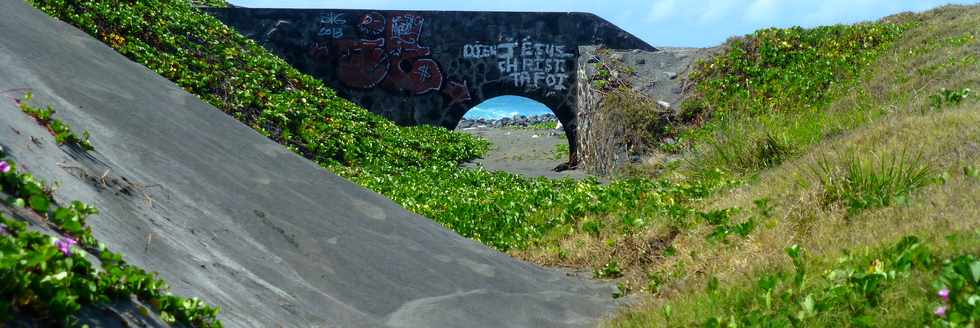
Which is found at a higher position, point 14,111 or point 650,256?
point 14,111

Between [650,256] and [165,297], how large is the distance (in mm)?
5543

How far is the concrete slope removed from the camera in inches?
212

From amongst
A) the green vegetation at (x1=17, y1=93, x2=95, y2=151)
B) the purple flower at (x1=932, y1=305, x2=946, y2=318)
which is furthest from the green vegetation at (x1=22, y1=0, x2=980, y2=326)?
the green vegetation at (x1=17, y1=93, x2=95, y2=151)

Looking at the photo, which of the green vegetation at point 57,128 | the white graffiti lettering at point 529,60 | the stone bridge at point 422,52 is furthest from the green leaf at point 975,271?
the white graffiti lettering at point 529,60

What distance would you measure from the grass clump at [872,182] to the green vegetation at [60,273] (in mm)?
5279

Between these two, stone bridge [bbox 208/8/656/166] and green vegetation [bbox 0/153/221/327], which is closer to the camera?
green vegetation [bbox 0/153/221/327]

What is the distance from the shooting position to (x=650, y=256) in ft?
29.3

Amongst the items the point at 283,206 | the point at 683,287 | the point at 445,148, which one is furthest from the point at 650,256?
the point at 445,148

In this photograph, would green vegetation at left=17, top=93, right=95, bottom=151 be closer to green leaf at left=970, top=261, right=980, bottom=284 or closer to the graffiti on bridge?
green leaf at left=970, top=261, right=980, bottom=284

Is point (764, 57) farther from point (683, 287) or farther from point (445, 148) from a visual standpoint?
point (683, 287)

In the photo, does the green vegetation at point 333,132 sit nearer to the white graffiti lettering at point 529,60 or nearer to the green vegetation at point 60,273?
the white graffiti lettering at point 529,60

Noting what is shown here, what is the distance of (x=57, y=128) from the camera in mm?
6156

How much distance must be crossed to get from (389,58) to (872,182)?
20750 mm

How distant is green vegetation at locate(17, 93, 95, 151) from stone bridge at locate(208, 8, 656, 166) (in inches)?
826
